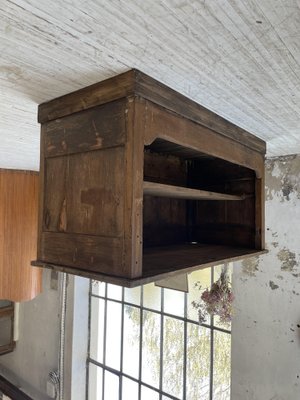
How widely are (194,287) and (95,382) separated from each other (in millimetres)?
1190

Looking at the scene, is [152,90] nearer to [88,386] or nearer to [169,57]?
[169,57]

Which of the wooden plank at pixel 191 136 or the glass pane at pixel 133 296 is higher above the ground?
the wooden plank at pixel 191 136

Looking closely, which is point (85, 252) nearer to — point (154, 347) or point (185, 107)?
point (185, 107)

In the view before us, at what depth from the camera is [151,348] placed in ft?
7.04

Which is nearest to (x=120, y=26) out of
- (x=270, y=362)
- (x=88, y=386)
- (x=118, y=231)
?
(x=118, y=231)

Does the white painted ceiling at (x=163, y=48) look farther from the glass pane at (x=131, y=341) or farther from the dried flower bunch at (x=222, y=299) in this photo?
the glass pane at (x=131, y=341)

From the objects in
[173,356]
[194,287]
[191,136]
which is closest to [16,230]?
[194,287]

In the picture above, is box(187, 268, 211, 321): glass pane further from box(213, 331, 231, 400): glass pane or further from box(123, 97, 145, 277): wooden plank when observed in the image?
box(123, 97, 145, 277): wooden plank

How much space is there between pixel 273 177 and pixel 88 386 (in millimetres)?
2061

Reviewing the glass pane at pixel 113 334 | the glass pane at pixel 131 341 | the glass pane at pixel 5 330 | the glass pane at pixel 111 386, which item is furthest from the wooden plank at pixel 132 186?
the glass pane at pixel 5 330

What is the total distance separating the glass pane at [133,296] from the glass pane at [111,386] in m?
0.58

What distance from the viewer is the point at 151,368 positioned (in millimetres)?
2145

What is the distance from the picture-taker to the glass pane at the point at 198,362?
73.4 inches

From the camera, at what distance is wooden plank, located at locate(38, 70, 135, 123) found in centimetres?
64
